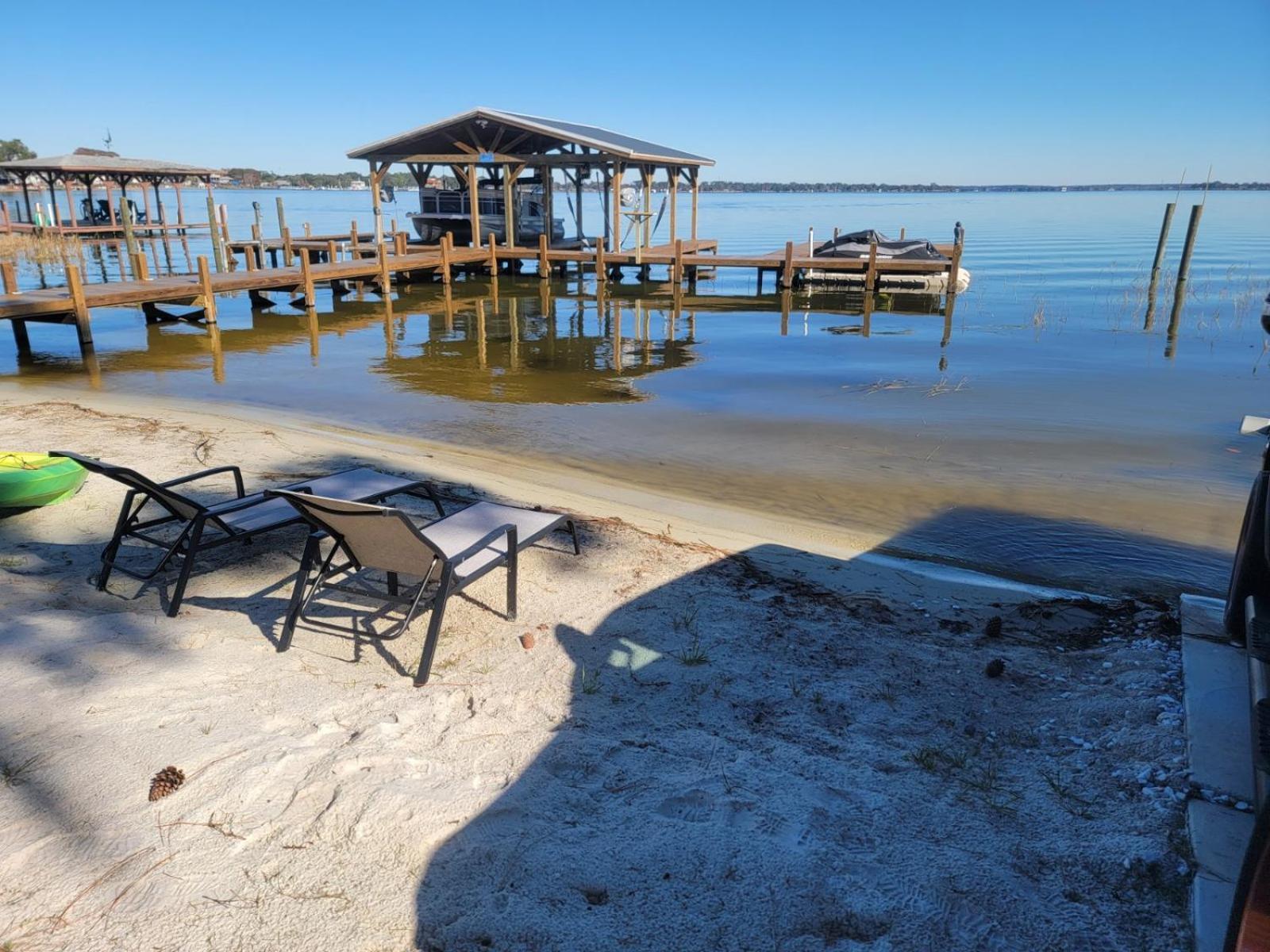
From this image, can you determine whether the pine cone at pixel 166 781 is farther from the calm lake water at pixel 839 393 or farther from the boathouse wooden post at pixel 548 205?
the boathouse wooden post at pixel 548 205

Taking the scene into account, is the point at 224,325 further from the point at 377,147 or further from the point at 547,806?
the point at 547,806

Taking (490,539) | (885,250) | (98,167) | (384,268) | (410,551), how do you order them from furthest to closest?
(98,167)
(885,250)
(384,268)
(490,539)
(410,551)

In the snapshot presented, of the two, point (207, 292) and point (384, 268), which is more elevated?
point (384, 268)

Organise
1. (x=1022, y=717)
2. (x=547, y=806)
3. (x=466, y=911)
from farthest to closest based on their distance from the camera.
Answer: (x=1022, y=717)
(x=547, y=806)
(x=466, y=911)

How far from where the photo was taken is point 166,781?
3004 mm

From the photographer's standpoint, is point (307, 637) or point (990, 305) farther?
point (990, 305)

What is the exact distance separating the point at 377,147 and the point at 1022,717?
28.8 m

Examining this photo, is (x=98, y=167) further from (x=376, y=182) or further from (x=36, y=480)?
(x=36, y=480)

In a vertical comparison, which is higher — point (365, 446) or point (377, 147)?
point (377, 147)

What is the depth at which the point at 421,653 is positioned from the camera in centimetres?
409

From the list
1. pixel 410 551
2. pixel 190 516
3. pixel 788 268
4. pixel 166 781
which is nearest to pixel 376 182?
pixel 788 268

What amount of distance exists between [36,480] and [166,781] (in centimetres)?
377

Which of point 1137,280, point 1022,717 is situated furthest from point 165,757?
point 1137,280

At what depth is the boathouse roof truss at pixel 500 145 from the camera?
26312 millimetres
